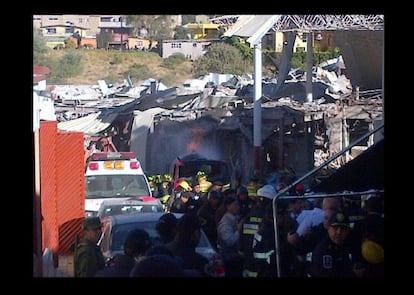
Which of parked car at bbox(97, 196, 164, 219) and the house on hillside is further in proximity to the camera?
the house on hillside

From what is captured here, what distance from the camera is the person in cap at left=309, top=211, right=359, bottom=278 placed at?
6688 mm

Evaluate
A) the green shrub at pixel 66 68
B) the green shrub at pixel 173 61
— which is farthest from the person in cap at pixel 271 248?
the green shrub at pixel 173 61

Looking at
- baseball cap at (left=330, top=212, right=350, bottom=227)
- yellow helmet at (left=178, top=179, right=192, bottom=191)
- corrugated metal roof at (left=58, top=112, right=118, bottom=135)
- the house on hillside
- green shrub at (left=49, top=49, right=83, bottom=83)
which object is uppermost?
the house on hillside

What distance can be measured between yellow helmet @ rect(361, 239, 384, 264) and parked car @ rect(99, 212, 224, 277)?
3.79 feet

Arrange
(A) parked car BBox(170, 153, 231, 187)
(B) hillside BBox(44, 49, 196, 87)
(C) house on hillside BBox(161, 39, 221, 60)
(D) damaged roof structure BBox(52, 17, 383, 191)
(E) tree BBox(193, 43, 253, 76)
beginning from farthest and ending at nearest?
(C) house on hillside BBox(161, 39, 221, 60) < (E) tree BBox(193, 43, 253, 76) < (B) hillside BBox(44, 49, 196, 87) < (D) damaged roof structure BBox(52, 17, 383, 191) < (A) parked car BBox(170, 153, 231, 187)

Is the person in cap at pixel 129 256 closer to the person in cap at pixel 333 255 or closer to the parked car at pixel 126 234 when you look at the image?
the parked car at pixel 126 234

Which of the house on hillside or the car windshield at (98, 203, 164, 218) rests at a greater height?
the house on hillside

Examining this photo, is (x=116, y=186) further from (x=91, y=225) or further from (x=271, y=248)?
(x=271, y=248)

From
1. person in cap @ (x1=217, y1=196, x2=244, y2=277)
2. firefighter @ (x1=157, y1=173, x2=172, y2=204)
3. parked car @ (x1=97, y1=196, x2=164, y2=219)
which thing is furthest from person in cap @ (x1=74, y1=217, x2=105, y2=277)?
firefighter @ (x1=157, y1=173, x2=172, y2=204)

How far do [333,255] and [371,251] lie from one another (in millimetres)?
316

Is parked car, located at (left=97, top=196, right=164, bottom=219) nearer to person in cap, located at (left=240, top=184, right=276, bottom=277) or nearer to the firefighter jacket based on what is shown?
person in cap, located at (left=240, top=184, right=276, bottom=277)

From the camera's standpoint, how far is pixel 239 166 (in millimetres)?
16312

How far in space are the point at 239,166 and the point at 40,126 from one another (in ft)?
26.3

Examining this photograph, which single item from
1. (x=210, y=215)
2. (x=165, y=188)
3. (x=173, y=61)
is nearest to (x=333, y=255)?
(x=210, y=215)
